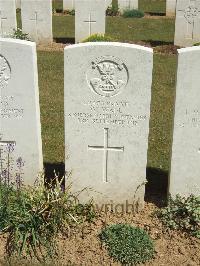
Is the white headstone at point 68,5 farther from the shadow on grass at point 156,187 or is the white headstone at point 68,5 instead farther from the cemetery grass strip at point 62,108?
the shadow on grass at point 156,187

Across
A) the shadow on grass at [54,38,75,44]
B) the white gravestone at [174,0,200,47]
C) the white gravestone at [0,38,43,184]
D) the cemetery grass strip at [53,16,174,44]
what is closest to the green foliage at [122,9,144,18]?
the cemetery grass strip at [53,16,174,44]

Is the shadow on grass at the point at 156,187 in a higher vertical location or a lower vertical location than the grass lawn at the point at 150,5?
lower

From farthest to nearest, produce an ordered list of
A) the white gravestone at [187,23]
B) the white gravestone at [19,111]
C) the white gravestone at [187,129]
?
the white gravestone at [187,23] → the white gravestone at [19,111] → the white gravestone at [187,129]

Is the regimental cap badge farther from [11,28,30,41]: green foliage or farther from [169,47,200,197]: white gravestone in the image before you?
[11,28,30,41]: green foliage

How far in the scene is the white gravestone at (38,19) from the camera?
45.8 ft

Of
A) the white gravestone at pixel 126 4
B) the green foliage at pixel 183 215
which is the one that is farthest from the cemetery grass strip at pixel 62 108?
the white gravestone at pixel 126 4

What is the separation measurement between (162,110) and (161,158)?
2161 mm

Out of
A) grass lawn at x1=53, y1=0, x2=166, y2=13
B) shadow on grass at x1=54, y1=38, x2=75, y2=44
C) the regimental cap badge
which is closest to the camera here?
the regimental cap badge

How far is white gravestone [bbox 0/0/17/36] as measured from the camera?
13.6 metres

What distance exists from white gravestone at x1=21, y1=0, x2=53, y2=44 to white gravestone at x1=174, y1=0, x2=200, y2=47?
156 inches

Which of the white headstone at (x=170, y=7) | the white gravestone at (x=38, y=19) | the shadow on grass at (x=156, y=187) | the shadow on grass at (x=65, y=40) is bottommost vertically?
the shadow on grass at (x=156, y=187)

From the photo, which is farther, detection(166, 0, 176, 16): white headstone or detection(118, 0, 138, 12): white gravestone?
detection(118, 0, 138, 12): white gravestone

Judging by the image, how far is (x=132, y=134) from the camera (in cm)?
537

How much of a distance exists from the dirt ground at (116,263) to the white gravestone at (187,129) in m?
0.55
